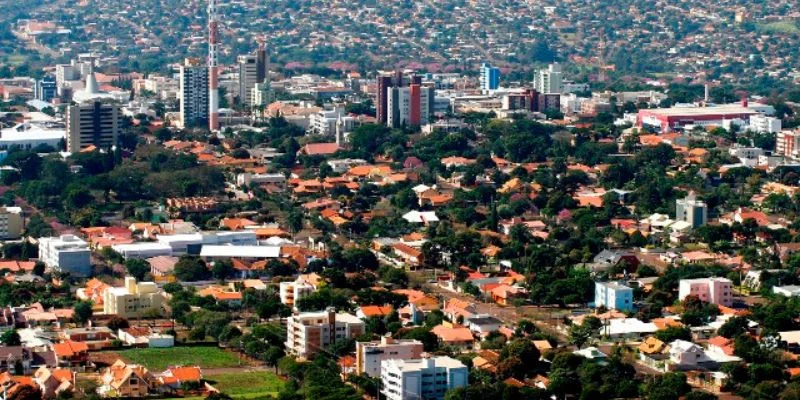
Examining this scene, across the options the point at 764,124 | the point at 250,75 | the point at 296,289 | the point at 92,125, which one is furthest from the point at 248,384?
the point at 250,75

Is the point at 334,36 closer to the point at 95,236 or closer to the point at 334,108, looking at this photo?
the point at 334,108

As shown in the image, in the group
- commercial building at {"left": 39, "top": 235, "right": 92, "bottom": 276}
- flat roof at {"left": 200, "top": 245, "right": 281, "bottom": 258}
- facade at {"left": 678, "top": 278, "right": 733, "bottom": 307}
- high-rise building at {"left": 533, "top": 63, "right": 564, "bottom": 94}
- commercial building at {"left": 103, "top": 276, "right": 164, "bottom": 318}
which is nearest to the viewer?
commercial building at {"left": 103, "top": 276, "right": 164, "bottom": 318}

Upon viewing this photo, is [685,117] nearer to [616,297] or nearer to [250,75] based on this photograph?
[250,75]

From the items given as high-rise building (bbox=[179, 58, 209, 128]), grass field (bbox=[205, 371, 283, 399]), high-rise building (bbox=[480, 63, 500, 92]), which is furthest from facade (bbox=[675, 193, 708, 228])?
high-rise building (bbox=[480, 63, 500, 92])

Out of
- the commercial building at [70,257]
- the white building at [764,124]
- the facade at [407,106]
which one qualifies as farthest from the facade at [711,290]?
the facade at [407,106]

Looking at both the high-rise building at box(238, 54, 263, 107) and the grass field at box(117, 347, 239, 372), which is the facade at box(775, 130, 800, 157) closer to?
the high-rise building at box(238, 54, 263, 107)

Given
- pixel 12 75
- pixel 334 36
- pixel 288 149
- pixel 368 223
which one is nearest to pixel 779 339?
pixel 368 223
